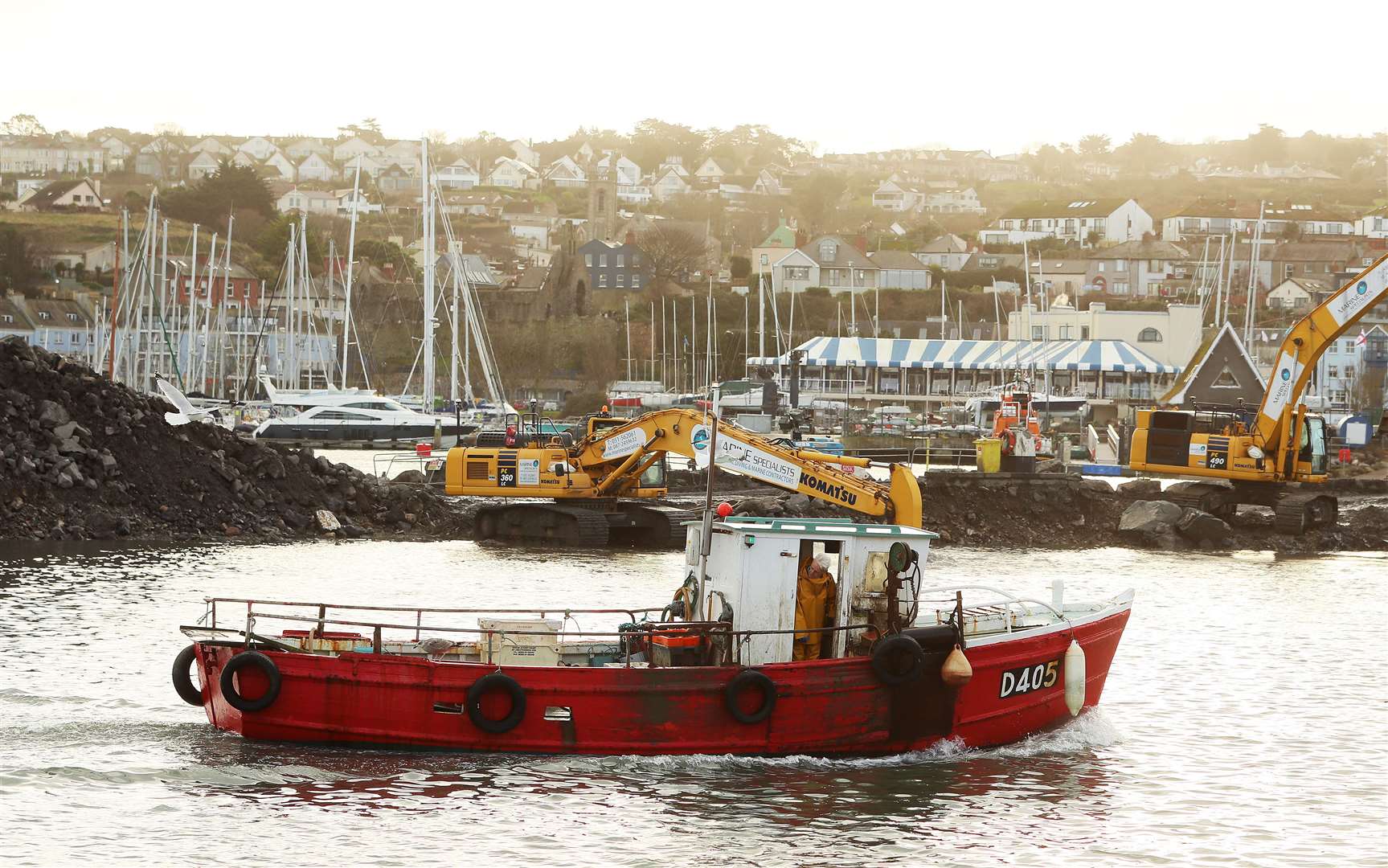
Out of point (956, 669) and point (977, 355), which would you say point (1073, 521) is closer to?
point (956, 669)

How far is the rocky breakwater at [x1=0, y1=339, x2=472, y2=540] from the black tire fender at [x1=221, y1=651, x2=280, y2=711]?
2026cm

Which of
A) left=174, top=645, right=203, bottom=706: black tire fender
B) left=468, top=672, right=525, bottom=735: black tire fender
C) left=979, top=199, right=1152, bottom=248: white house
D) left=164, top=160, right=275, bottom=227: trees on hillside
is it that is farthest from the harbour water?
left=979, top=199, right=1152, bottom=248: white house

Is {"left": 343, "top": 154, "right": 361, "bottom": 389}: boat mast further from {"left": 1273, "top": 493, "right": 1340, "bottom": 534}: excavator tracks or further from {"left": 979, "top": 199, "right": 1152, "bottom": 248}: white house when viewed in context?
{"left": 979, "top": 199, "right": 1152, "bottom": 248}: white house

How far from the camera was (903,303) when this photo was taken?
143 metres

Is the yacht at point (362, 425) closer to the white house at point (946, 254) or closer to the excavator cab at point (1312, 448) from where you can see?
the excavator cab at point (1312, 448)

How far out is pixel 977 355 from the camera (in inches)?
4016

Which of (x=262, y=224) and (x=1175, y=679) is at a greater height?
(x=262, y=224)

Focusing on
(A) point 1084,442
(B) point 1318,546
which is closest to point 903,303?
(A) point 1084,442

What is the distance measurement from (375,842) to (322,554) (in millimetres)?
21547

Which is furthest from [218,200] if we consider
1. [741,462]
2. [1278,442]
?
[741,462]

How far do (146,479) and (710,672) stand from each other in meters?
25.3

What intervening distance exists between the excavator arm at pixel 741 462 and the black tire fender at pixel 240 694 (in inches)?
224

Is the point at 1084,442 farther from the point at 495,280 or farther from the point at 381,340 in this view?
the point at 495,280

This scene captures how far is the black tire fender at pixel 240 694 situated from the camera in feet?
59.8
